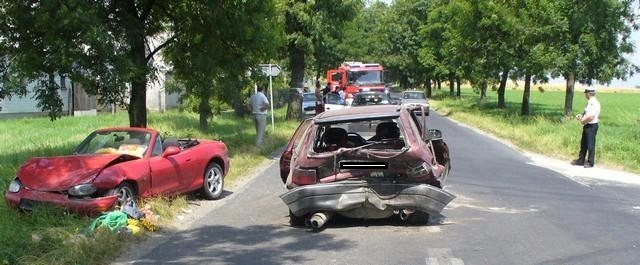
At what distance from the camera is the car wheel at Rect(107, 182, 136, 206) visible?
823 centimetres

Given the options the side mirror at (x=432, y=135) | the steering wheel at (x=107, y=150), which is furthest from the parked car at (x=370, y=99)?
the steering wheel at (x=107, y=150)

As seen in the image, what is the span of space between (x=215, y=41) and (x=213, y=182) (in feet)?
16.7

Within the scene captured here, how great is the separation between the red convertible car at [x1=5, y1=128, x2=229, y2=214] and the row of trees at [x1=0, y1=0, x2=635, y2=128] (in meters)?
2.56

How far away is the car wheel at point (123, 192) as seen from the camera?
8227 mm

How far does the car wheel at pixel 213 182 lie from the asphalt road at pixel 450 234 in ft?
0.71

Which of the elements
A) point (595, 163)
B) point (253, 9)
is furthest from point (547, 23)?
point (253, 9)

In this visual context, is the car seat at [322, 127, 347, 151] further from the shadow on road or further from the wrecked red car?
the shadow on road

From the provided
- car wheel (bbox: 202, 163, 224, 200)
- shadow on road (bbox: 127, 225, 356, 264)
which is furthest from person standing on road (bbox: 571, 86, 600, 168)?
shadow on road (bbox: 127, 225, 356, 264)

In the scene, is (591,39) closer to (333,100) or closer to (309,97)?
(333,100)

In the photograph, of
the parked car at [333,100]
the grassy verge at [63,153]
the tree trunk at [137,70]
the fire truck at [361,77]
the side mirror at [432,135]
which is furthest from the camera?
the fire truck at [361,77]

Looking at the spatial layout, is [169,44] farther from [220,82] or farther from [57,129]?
[57,129]

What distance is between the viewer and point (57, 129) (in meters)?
21.3

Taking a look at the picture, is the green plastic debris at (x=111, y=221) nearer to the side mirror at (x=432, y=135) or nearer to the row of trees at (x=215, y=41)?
the side mirror at (x=432, y=135)

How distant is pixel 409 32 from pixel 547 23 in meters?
41.0
